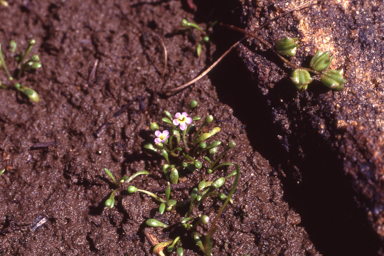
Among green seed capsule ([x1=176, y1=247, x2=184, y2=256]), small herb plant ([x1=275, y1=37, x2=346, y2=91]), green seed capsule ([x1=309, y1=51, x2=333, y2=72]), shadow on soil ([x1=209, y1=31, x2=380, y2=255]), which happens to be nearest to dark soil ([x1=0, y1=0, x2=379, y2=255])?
shadow on soil ([x1=209, y1=31, x2=380, y2=255])

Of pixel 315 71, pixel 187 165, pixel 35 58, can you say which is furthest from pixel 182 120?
pixel 35 58

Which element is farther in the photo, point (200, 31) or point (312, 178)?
point (200, 31)

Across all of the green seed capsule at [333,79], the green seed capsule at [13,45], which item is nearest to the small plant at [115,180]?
the green seed capsule at [333,79]

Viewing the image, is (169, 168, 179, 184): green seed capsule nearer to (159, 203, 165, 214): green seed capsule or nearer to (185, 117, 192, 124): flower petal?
(159, 203, 165, 214): green seed capsule

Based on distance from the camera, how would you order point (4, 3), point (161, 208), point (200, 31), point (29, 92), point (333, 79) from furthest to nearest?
point (4, 3) < point (200, 31) < point (29, 92) < point (161, 208) < point (333, 79)

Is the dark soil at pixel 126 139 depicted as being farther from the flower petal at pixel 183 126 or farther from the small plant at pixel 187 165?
the flower petal at pixel 183 126

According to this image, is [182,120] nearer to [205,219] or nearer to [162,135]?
[162,135]

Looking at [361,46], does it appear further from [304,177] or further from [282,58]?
[304,177]
